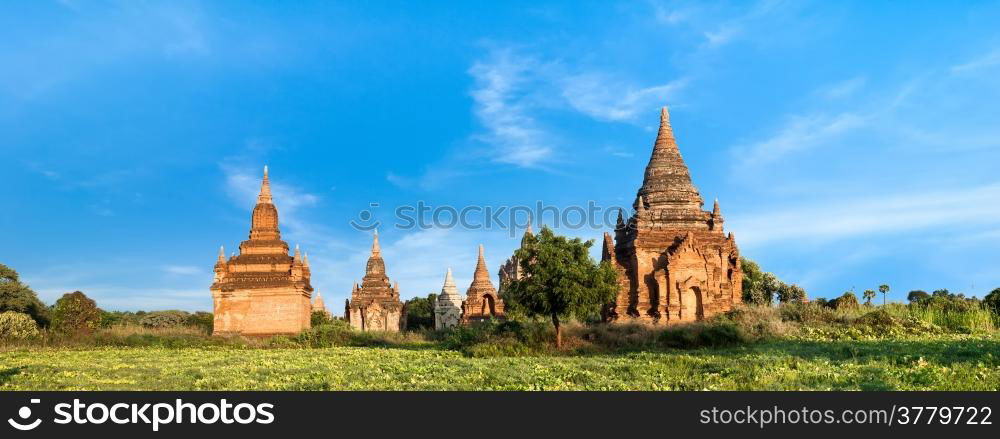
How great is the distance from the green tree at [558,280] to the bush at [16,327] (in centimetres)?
2240

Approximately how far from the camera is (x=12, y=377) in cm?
1808

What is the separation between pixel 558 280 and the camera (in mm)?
27812

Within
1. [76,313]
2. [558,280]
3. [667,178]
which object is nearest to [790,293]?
[667,178]

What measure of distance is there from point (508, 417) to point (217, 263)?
32680 mm

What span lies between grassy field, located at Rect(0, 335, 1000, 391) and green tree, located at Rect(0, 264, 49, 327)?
1337 inches

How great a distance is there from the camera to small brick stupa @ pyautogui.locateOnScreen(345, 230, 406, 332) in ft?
Result: 183

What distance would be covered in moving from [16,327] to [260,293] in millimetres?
12359

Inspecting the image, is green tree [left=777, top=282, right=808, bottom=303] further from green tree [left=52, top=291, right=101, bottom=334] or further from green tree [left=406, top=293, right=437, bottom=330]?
green tree [left=52, top=291, right=101, bottom=334]

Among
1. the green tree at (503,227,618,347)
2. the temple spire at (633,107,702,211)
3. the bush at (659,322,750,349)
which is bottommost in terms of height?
the bush at (659,322,750,349)

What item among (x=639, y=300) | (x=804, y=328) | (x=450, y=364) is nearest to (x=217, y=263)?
(x=639, y=300)

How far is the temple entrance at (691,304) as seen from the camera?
114 ft

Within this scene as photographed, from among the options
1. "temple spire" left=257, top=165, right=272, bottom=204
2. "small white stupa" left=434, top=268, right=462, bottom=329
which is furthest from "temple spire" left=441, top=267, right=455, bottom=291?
"temple spire" left=257, top=165, right=272, bottom=204

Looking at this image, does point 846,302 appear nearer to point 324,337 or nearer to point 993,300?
point 993,300

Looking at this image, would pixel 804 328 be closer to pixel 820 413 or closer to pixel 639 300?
pixel 639 300
